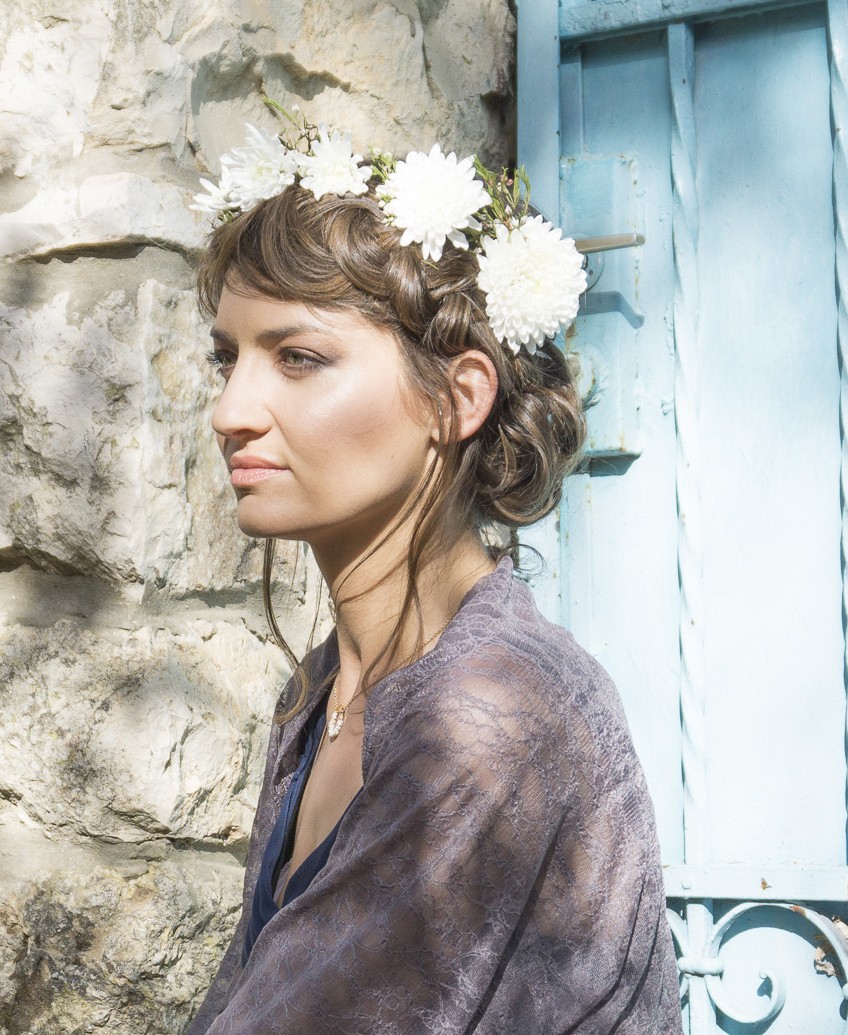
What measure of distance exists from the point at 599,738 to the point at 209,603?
1.94 ft

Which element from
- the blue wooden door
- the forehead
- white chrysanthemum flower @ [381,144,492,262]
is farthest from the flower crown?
the blue wooden door

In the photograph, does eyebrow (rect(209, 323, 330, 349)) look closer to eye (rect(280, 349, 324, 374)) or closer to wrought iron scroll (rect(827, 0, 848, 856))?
eye (rect(280, 349, 324, 374))

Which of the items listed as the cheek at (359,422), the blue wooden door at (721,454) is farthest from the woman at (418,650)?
the blue wooden door at (721,454)

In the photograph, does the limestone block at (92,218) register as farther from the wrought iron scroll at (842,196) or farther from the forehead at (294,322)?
the wrought iron scroll at (842,196)

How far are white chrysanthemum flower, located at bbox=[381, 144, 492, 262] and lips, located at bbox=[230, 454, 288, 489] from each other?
0.29 metres

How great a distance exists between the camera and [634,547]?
6.32 feet

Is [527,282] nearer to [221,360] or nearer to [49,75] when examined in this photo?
[221,360]

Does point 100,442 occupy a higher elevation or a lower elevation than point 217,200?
lower

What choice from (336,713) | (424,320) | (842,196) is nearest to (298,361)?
(424,320)

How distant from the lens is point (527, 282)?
4.66 feet

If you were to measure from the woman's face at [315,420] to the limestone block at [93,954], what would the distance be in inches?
18.5

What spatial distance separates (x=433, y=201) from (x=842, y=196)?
73 cm

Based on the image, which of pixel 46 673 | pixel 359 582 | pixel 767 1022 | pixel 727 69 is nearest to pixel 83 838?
pixel 46 673

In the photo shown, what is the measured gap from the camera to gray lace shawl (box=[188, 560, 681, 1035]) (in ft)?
3.52
